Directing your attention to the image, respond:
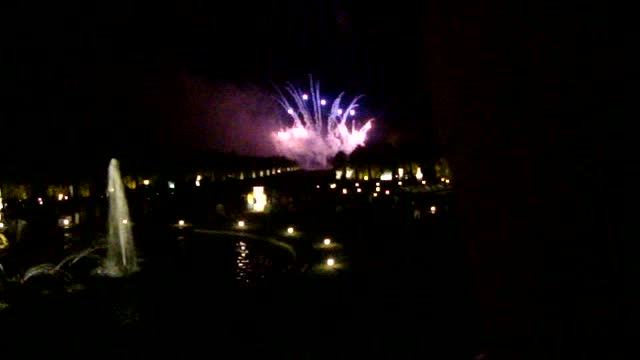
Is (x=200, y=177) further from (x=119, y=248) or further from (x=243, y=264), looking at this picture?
(x=243, y=264)

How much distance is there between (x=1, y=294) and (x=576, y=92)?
11.1 metres

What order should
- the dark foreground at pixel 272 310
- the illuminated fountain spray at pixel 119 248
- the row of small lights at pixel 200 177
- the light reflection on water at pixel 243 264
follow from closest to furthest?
the dark foreground at pixel 272 310, the light reflection on water at pixel 243 264, the illuminated fountain spray at pixel 119 248, the row of small lights at pixel 200 177

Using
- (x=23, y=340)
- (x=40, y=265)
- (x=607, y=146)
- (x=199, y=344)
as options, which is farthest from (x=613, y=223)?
(x=40, y=265)

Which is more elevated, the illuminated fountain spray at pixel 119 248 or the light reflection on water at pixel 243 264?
the illuminated fountain spray at pixel 119 248

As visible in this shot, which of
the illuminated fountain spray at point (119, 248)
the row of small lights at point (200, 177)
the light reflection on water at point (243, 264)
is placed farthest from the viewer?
the row of small lights at point (200, 177)

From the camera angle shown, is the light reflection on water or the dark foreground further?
the light reflection on water

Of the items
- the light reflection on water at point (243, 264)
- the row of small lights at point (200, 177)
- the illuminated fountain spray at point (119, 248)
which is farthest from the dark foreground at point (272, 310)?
the row of small lights at point (200, 177)

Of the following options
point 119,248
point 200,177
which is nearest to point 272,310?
point 119,248

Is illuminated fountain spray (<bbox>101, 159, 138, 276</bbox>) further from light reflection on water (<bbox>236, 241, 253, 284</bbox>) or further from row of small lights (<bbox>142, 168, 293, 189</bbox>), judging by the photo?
row of small lights (<bbox>142, 168, 293, 189</bbox>)

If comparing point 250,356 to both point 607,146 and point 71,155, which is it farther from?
point 71,155

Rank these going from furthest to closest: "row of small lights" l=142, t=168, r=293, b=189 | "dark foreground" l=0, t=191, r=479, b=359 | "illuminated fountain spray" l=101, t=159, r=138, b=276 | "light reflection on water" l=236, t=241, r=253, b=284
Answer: "row of small lights" l=142, t=168, r=293, b=189, "illuminated fountain spray" l=101, t=159, r=138, b=276, "light reflection on water" l=236, t=241, r=253, b=284, "dark foreground" l=0, t=191, r=479, b=359

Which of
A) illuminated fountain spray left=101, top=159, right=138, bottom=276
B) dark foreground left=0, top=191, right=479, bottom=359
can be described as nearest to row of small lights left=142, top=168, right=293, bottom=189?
illuminated fountain spray left=101, top=159, right=138, bottom=276

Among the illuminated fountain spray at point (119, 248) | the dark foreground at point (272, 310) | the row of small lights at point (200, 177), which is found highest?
the row of small lights at point (200, 177)

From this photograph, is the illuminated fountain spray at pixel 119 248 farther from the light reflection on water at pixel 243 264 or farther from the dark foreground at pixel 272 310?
the light reflection on water at pixel 243 264
